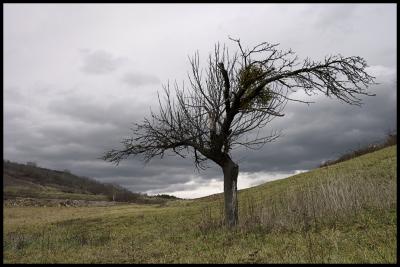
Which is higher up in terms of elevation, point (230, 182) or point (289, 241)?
point (230, 182)

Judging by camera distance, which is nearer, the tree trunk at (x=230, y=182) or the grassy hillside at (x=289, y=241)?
the grassy hillside at (x=289, y=241)

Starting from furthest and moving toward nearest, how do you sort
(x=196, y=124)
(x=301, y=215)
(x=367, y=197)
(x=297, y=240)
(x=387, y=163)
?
(x=387, y=163), (x=196, y=124), (x=367, y=197), (x=301, y=215), (x=297, y=240)

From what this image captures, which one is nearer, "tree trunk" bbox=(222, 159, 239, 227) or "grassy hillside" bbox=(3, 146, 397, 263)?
"grassy hillside" bbox=(3, 146, 397, 263)

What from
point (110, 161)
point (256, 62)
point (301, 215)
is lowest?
point (301, 215)

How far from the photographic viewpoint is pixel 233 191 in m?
14.5

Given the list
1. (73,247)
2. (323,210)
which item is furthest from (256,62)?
(73,247)

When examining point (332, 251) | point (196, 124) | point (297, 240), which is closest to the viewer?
point (332, 251)

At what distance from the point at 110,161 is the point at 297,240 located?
8.55 meters

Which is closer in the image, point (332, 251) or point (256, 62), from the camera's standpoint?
point (332, 251)

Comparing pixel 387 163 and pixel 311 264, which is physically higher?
pixel 387 163

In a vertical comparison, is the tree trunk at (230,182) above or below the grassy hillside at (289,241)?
A: above

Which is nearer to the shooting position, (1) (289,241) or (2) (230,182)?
(1) (289,241)

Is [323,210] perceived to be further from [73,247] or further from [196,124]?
[73,247]

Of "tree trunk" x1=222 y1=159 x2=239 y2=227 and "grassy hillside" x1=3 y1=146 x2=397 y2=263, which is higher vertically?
"tree trunk" x1=222 y1=159 x2=239 y2=227
